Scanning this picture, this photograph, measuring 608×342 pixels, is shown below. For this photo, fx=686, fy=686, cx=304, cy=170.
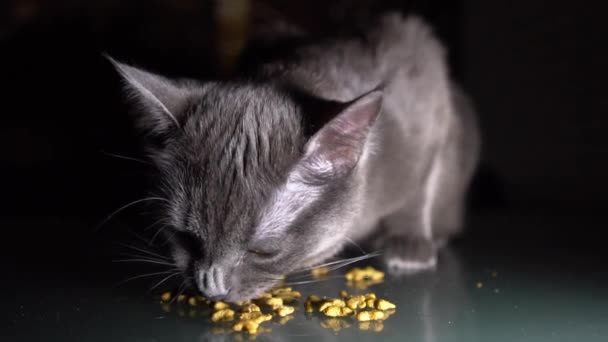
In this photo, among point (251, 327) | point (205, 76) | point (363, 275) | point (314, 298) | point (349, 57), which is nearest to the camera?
point (251, 327)

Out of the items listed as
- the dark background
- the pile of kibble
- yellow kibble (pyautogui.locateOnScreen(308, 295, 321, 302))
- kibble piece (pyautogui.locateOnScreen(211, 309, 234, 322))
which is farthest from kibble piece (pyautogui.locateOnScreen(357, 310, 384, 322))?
the dark background

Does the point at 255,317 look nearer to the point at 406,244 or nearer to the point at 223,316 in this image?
the point at 223,316

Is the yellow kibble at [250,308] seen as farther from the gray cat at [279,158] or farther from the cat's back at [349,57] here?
the cat's back at [349,57]

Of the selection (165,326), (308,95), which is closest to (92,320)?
(165,326)

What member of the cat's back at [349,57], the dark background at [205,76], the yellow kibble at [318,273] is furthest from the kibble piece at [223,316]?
the dark background at [205,76]

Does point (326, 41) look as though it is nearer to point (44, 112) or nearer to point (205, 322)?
point (205, 322)

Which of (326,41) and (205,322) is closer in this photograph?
(205,322)

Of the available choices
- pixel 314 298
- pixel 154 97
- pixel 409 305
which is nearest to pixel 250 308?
pixel 314 298
